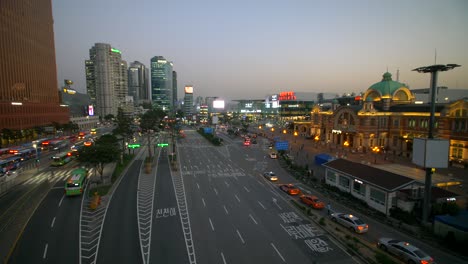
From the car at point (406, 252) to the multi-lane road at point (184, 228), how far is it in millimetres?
3117

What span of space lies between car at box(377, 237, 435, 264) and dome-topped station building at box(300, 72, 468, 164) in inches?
1824

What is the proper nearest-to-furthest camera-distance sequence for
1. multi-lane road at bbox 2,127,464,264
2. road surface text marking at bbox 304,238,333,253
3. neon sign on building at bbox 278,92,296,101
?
multi-lane road at bbox 2,127,464,264 → road surface text marking at bbox 304,238,333,253 → neon sign on building at bbox 278,92,296,101

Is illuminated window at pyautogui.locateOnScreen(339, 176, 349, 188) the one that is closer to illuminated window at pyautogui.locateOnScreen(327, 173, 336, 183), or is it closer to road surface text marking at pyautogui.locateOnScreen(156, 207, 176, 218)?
illuminated window at pyautogui.locateOnScreen(327, 173, 336, 183)

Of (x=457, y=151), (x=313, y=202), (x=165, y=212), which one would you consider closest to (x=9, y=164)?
(x=165, y=212)

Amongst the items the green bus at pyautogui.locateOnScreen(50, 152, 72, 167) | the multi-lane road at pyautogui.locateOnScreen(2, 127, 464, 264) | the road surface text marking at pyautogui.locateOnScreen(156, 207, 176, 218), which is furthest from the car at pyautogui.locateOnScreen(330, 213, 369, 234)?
the green bus at pyautogui.locateOnScreen(50, 152, 72, 167)

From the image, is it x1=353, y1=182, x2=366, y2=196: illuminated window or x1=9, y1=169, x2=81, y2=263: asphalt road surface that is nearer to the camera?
x1=9, y1=169, x2=81, y2=263: asphalt road surface

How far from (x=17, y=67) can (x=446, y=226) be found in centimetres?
12845

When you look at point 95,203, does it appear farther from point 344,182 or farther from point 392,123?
point 392,123

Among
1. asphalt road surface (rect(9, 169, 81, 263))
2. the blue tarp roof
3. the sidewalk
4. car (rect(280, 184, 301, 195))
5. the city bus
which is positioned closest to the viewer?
asphalt road surface (rect(9, 169, 81, 263))

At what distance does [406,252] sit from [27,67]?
429ft

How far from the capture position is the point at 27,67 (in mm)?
99375

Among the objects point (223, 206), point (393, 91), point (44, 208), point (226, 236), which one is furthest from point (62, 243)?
point (393, 91)

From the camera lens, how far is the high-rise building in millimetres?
86169

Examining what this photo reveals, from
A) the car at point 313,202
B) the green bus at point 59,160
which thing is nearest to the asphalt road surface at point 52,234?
the green bus at point 59,160
